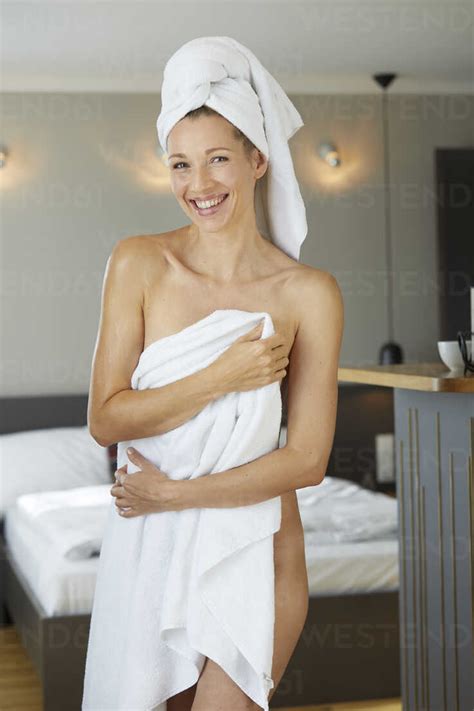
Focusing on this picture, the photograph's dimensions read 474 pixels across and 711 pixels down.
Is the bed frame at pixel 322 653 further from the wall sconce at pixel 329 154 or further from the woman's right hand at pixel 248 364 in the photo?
the wall sconce at pixel 329 154

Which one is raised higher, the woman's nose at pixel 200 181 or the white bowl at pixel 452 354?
the woman's nose at pixel 200 181

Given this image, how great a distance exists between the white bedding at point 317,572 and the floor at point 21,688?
35 centimetres

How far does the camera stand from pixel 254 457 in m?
1.49

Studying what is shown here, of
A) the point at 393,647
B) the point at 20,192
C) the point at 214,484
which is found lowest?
the point at 393,647

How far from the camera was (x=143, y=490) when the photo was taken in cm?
148

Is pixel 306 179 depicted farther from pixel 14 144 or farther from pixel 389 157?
pixel 14 144

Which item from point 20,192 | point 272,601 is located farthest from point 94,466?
point 272,601

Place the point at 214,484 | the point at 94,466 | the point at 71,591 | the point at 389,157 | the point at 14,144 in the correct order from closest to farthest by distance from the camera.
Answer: the point at 214,484
the point at 71,591
the point at 94,466
the point at 14,144
the point at 389,157

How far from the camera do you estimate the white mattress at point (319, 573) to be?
10.7 feet

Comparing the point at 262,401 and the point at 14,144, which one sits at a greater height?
the point at 14,144

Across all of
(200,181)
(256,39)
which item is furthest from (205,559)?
(256,39)

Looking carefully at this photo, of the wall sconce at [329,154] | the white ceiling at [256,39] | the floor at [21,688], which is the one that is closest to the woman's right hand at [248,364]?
the floor at [21,688]

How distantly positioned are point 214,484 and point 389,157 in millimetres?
4420

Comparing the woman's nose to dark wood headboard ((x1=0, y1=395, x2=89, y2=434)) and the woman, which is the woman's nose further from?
dark wood headboard ((x1=0, y1=395, x2=89, y2=434))
